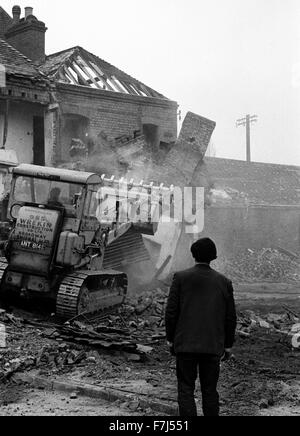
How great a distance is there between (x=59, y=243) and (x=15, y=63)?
11.8 meters

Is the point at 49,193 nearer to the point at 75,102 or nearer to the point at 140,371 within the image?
the point at 140,371

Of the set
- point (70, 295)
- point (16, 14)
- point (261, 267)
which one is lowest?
point (261, 267)

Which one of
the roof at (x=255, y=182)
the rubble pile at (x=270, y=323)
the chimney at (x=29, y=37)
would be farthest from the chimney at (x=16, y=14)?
the rubble pile at (x=270, y=323)


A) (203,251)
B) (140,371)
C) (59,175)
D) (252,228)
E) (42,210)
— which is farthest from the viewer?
(252,228)

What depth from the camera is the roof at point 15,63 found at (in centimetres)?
1900

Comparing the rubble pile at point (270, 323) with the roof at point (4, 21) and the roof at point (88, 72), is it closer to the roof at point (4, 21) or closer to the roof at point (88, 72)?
the roof at point (88, 72)

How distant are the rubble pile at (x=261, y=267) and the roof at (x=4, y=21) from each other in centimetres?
1431

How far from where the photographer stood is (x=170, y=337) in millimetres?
5117

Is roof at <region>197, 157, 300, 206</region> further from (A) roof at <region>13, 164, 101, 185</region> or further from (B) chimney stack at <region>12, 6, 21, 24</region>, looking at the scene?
(A) roof at <region>13, 164, 101, 185</region>

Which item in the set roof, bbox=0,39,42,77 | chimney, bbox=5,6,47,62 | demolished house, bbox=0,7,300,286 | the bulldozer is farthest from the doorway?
the bulldozer

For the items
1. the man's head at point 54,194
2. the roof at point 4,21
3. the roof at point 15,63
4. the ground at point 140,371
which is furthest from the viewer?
the roof at point 4,21

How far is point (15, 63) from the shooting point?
64.4ft

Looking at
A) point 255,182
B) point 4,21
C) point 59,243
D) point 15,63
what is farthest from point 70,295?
point 255,182
